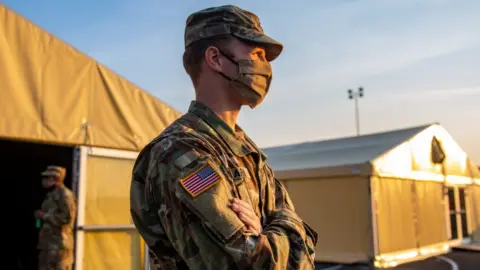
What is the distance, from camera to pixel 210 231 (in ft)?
3.39

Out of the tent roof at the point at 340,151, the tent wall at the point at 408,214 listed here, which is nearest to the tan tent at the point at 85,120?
the tent roof at the point at 340,151

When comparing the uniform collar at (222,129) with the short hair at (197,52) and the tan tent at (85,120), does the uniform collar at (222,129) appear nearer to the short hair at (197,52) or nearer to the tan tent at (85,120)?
the short hair at (197,52)

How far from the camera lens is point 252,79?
1372 millimetres

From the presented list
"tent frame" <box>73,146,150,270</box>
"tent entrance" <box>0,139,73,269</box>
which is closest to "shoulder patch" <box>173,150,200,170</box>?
"tent frame" <box>73,146,150,270</box>

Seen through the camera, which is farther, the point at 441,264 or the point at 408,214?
the point at 408,214

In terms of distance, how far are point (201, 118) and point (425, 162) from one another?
425 inches

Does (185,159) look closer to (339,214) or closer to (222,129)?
(222,129)

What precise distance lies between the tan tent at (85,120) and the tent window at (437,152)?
827 cm

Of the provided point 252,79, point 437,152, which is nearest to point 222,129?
point 252,79

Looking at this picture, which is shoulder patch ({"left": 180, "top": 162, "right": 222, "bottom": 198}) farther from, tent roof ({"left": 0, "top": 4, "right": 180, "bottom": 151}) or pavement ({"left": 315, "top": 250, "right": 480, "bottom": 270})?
pavement ({"left": 315, "top": 250, "right": 480, "bottom": 270})

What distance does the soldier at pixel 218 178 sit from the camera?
1.04 m

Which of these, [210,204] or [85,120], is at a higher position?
[85,120]

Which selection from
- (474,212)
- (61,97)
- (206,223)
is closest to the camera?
(206,223)

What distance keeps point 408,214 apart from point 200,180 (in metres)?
9.93
